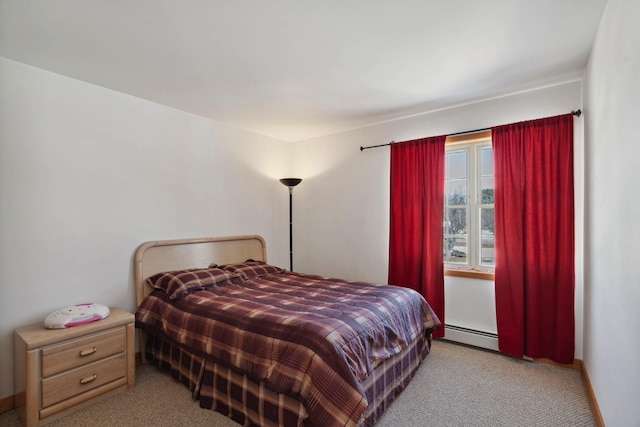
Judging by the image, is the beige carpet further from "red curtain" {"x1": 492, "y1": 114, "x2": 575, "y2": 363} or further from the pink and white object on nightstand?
the pink and white object on nightstand

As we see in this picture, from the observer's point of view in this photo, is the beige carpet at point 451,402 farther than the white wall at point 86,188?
No

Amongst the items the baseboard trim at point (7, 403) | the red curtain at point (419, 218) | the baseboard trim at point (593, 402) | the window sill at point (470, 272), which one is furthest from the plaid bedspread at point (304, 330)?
the baseboard trim at point (593, 402)

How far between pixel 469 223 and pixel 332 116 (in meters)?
2.00

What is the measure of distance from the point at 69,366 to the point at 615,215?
359 centimetres

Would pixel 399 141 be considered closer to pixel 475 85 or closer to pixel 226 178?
pixel 475 85

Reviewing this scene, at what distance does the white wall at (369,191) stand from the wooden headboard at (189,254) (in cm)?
89

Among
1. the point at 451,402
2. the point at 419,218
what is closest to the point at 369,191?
the point at 419,218

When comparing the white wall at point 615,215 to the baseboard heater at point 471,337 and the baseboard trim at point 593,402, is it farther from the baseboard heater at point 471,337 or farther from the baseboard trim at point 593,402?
the baseboard heater at point 471,337

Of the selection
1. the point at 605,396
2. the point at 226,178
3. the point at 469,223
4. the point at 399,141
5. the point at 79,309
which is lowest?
the point at 605,396

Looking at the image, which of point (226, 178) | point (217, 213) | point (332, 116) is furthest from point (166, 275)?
point (332, 116)

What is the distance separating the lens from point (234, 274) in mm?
3316

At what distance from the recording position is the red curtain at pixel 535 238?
2.70 m

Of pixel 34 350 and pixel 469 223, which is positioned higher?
pixel 469 223

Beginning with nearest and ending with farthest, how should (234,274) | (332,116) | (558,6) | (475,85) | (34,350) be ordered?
(558,6), (34,350), (475,85), (234,274), (332,116)
